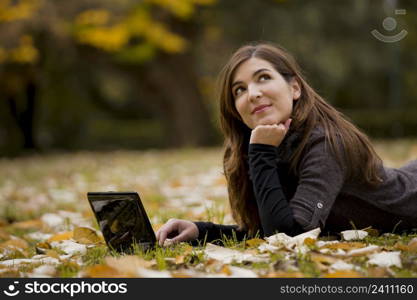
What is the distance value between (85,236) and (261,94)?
118cm

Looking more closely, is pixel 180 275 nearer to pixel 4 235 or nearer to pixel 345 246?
pixel 345 246

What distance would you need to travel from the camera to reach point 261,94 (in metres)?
2.63

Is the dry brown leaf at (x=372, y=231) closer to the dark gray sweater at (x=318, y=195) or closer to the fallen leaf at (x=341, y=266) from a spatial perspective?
the dark gray sweater at (x=318, y=195)

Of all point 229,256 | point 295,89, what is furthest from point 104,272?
point 295,89

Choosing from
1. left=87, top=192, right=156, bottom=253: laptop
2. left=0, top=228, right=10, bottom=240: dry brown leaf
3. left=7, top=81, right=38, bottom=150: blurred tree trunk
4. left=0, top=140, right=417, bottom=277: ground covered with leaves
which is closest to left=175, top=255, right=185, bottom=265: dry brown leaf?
left=0, top=140, right=417, bottom=277: ground covered with leaves

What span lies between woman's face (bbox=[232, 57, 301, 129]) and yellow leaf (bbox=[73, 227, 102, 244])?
0.98m

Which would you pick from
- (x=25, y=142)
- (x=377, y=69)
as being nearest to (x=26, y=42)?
(x=25, y=142)

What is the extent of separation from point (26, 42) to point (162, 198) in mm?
8016

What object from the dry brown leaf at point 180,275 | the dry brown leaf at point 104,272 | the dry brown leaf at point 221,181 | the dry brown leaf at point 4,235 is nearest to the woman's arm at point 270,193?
the dry brown leaf at point 180,275

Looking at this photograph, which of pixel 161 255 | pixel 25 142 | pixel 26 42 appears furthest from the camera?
pixel 25 142

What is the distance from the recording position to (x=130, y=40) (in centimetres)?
1375

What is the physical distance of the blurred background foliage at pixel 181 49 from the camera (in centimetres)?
1206

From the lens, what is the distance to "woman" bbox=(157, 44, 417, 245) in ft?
8.19

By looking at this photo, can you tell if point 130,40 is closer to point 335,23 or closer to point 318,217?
point 335,23
